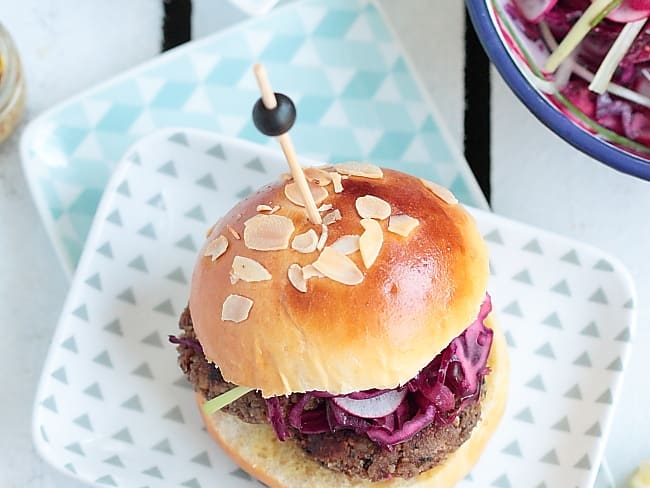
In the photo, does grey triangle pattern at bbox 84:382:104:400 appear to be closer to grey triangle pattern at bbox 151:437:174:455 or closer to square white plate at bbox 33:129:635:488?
square white plate at bbox 33:129:635:488

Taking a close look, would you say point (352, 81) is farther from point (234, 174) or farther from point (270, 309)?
point (270, 309)

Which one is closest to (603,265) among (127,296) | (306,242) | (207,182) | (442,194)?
(442,194)

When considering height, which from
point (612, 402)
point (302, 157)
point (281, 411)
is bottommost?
point (612, 402)

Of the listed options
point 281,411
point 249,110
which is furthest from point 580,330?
point 249,110

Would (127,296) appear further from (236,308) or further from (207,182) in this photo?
(236,308)

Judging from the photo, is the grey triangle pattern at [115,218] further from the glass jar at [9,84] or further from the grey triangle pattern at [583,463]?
the grey triangle pattern at [583,463]

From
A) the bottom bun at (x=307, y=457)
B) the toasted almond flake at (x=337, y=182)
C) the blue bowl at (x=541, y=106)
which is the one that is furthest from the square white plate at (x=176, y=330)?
the toasted almond flake at (x=337, y=182)
